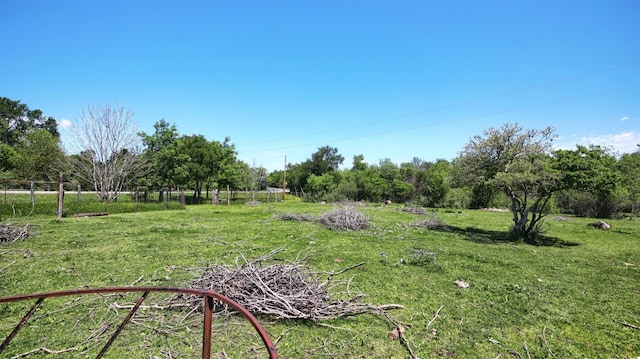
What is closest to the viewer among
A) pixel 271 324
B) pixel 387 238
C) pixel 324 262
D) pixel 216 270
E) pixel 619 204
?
pixel 271 324

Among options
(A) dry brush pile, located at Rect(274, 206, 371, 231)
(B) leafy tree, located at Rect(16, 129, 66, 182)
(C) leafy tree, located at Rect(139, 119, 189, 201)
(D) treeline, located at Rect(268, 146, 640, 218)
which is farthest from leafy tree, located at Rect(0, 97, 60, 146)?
(A) dry brush pile, located at Rect(274, 206, 371, 231)

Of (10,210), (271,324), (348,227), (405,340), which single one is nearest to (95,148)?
(10,210)

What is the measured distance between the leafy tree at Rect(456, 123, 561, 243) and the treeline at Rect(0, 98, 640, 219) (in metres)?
0.03

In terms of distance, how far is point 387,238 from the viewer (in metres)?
10.6

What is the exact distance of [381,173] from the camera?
119 feet

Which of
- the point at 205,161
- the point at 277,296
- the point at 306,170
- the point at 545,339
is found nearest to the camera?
the point at 545,339

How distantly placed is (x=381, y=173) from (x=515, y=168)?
25.7m

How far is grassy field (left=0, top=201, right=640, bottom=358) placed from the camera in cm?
355

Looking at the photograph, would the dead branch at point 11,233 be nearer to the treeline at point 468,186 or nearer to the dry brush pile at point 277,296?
the dry brush pile at point 277,296

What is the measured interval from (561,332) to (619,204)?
75.9 feet

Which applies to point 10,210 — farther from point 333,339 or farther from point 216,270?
point 333,339

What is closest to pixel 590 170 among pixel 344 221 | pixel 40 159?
pixel 344 221

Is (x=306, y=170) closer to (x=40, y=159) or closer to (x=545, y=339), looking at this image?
(x=40, y=159)

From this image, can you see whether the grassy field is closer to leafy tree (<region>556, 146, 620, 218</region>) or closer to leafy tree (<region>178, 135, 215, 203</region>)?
leafy tree (<region>556, 146, 620, 218</region>)
